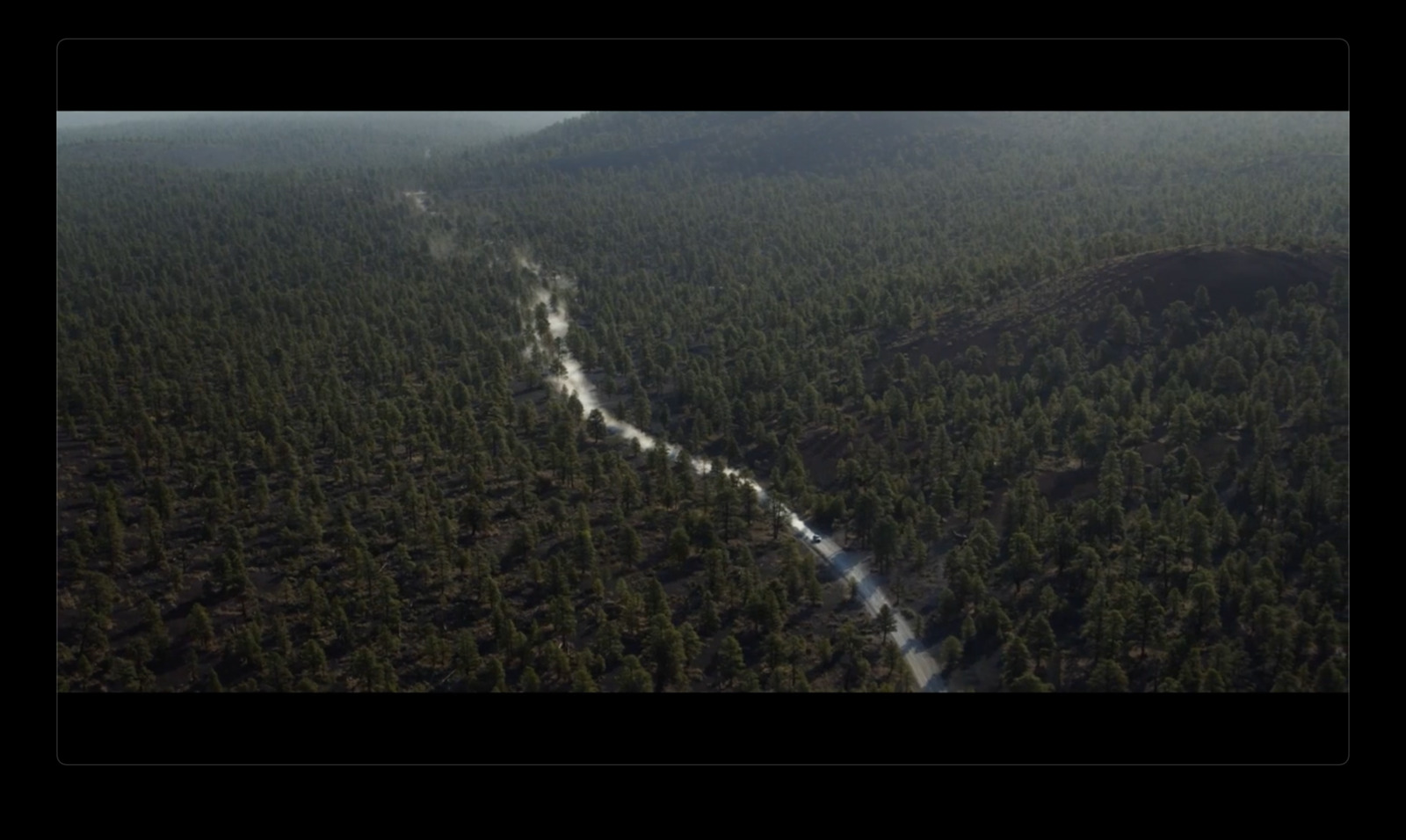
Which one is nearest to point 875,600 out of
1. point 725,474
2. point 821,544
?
point 821,544

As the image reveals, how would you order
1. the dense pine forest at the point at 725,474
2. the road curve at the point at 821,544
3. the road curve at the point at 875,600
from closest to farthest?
the road curve at the point at 875,600, the dense pine forest at the point at 725,474, the road curve at the point at 821,544

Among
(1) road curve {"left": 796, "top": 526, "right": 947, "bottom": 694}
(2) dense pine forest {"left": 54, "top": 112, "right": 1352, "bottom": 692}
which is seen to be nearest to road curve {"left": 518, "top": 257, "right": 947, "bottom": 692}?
(1) road curve {"left": 796, "top": 526, "right": 947, "bottom": 694}

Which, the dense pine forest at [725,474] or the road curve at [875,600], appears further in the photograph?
the dense pine forest at [725,474]

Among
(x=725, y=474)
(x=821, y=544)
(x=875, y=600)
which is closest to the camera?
(x=875, y=600)

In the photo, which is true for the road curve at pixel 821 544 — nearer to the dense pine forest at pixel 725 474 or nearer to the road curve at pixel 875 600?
the road curve at pixel 875 600

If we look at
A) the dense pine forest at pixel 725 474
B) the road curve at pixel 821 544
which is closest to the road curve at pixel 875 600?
the road curve at pixel 821 544

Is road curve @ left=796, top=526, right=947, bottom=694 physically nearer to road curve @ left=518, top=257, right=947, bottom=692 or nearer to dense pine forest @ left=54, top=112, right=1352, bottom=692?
road curve @ left=518, top=257, right=947, bottom=692

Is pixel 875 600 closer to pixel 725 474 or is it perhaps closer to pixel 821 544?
pixel 821 544
